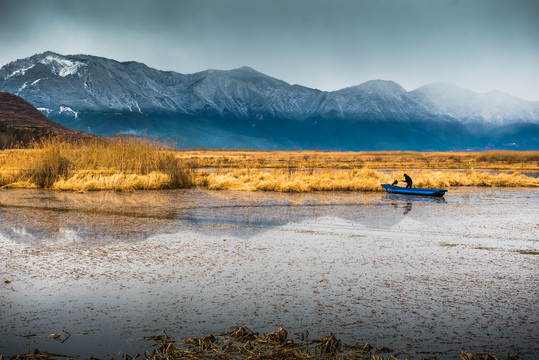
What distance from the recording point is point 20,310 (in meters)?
5.85

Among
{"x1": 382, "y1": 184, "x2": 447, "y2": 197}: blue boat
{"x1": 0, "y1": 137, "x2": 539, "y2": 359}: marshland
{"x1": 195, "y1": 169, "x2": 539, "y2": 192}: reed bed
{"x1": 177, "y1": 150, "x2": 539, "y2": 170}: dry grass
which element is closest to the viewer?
{"x1": 0, "y1": 137, "x2": 539, "y2": 359}: marshland

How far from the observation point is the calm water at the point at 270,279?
5.33 metres

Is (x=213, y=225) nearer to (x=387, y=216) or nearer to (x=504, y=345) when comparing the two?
(x=387, y=216)

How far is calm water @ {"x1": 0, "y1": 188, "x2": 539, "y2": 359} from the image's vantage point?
5.33 m

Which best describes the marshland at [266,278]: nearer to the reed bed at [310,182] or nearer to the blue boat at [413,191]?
the blue boat at [413,191]

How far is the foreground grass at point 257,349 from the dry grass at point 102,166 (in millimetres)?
18619

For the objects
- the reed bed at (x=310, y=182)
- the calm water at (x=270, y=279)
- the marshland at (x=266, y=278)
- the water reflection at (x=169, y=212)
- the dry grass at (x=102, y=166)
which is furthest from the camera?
the reed bed at (x=310, y=182)

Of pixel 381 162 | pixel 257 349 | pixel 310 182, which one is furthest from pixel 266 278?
pixel 381 162

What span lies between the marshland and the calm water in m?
0.03

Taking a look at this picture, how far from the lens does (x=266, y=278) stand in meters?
7.43

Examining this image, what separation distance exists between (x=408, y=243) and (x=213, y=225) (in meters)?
5.01

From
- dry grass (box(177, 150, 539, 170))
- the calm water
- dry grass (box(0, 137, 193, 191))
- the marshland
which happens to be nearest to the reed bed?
dry grass (box(0, 137, 193, 191))

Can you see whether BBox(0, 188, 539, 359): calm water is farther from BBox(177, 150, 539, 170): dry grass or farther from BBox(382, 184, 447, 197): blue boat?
BBox(177, 150, 539, 170): dry grass

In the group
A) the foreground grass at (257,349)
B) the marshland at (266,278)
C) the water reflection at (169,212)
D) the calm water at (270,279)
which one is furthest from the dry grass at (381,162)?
the foreground grass at (257,349)
